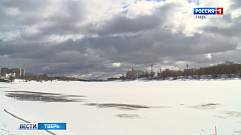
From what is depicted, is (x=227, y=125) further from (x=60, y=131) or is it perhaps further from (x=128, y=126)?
(x=60, y=131)

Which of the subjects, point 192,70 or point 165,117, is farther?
point 192,70

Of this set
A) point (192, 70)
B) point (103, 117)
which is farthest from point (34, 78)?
point (103, 117)

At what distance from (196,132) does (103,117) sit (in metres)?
6.08

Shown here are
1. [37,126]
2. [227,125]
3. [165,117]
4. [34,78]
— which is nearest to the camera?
[37,126]

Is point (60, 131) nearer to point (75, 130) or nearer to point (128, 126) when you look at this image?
point (75, 130)

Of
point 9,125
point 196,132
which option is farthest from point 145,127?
point 9,125

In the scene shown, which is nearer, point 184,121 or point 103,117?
point 184,121

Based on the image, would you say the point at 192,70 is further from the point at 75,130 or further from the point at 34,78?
the point at 34,78

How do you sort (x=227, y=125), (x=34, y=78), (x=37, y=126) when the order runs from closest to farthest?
(x=37, y=126), (x=227, y=125), (x=34, y=78)

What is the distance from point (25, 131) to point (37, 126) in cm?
82

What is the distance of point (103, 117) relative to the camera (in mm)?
12641

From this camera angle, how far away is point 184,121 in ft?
36.6

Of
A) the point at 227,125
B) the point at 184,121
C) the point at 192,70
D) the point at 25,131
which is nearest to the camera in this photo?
the point at 25,131

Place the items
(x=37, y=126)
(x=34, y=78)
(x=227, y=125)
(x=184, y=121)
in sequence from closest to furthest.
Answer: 1. (x=37, y=126)
2. (x=227, y=125)
3. (x=184, y=121)
4. (x=34, y=78)
